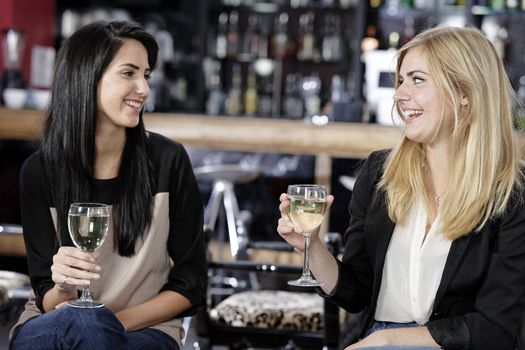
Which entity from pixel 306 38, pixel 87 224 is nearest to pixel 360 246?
pixel 87 224

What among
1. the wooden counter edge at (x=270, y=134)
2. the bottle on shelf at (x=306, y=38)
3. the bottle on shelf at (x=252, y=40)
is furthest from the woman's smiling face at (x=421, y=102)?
the bottle on shelf at (x=252, y=40)

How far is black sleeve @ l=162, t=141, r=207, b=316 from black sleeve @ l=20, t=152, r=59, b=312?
328 millimetres

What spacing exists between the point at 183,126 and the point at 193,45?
2768mm

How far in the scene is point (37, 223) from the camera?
8.46 ft

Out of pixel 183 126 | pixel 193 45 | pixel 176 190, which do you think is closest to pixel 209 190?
pixel 183 126

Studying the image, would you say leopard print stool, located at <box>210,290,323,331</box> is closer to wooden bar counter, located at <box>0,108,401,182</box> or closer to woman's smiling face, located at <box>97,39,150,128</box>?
woman's smiling face, located at <box>97,39,150,128</box>

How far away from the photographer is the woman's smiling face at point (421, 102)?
7.67 ft

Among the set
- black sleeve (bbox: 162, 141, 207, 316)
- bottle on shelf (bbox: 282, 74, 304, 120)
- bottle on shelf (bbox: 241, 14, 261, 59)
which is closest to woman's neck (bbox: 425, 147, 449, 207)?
black sleeve (bbox: 162, 141, 207, 316)

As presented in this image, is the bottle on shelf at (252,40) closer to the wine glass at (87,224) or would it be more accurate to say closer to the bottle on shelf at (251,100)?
the bottle on shelf at (251,100)

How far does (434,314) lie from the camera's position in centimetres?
231

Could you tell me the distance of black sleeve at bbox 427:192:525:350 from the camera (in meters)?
2.23

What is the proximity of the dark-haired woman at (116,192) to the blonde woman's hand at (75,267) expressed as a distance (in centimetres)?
30

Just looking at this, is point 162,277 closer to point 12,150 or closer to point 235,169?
point 235,169

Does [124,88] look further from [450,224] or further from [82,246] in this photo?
[450,224]
